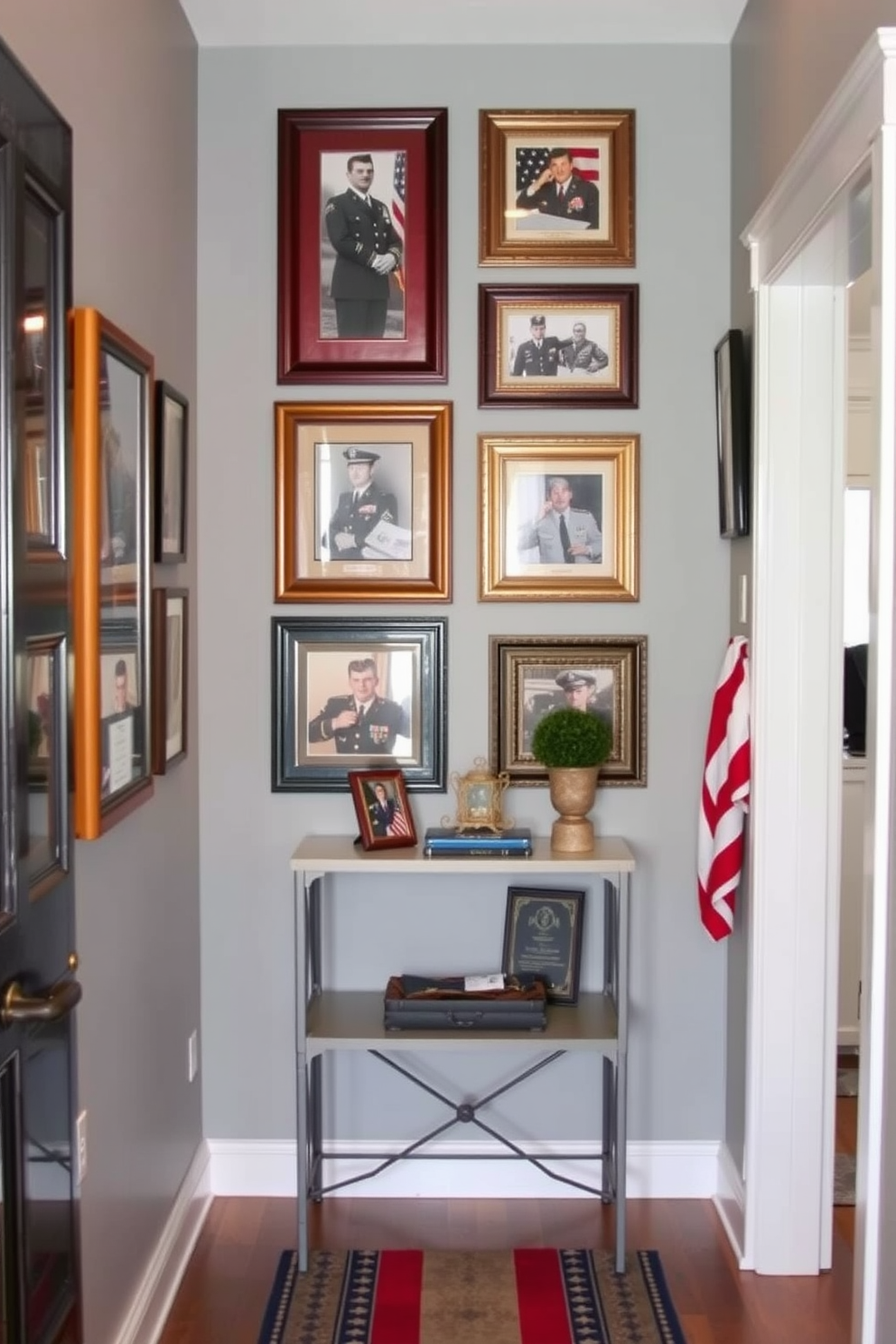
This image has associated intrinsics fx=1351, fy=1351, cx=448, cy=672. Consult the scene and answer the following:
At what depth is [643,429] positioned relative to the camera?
3.31 m

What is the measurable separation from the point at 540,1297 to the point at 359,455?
6.42ft

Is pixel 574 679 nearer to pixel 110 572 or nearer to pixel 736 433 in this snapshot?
pixel 736 433

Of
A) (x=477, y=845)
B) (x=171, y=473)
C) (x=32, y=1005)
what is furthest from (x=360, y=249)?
(x=32, y=1005)

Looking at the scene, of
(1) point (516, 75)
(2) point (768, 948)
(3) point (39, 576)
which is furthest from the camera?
(1) point (516, 75)

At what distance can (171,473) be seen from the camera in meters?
2.96

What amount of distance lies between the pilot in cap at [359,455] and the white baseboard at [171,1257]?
1.74m

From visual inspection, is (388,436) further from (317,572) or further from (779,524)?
(779,524)

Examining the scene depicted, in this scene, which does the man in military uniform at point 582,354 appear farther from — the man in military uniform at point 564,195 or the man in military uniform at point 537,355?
the man in military uniform at point 564,195

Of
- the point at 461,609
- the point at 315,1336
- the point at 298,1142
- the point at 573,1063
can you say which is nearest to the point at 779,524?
the point at 461,609

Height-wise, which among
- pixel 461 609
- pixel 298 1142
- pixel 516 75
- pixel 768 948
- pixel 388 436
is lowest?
pixel 298 1142

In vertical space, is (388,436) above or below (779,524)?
above

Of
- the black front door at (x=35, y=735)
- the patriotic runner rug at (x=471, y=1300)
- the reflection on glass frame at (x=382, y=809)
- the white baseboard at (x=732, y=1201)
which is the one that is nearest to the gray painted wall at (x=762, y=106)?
the white baseboard at (x=732, y=1201)

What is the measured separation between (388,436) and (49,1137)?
2026 mm

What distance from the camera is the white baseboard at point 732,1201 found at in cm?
305
